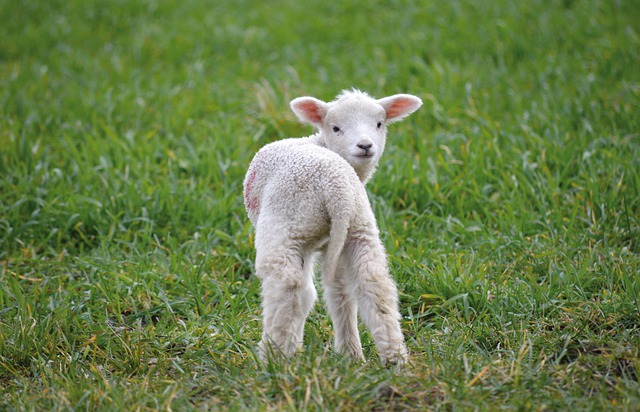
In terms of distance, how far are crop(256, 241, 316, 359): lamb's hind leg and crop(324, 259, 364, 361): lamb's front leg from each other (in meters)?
0.28

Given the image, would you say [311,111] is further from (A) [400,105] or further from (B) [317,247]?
(B) [317,247]

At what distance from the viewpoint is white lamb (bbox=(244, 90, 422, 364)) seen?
11.3ft

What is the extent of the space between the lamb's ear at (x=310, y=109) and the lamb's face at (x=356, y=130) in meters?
0.06

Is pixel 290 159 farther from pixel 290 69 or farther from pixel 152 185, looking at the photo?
pixel 290 69

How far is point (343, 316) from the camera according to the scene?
12.5ft

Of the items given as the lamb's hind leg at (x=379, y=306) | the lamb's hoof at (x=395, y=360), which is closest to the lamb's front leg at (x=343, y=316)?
the lamb's hind leg at (x=379, y=306)

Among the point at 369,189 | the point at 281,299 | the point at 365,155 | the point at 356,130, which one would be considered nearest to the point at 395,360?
the point at 281,299

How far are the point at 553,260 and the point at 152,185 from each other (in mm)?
3302

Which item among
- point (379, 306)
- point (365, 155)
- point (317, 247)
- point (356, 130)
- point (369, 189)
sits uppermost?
point (356, 130)

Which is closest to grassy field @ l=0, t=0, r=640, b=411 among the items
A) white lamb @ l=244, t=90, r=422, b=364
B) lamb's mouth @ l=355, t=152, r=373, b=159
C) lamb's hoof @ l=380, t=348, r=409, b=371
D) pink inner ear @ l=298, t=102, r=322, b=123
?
lamb's hoof @ l=380, t=348, r=409, b=371

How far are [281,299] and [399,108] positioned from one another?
1.56 m

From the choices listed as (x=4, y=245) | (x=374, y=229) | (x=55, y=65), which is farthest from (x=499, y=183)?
(x=55, y=65)

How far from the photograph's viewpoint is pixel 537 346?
3904 millimetres

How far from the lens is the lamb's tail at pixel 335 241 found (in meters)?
3.44
